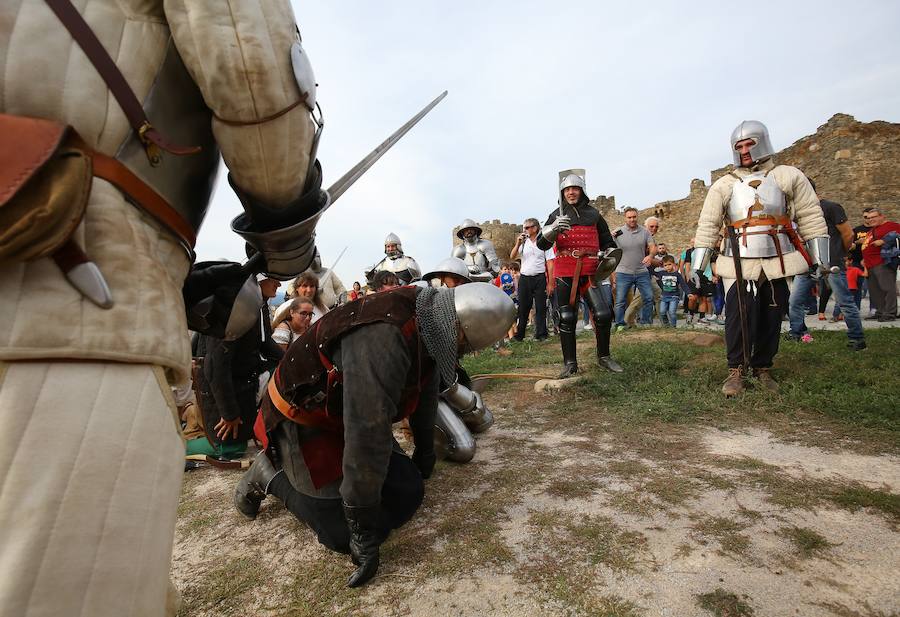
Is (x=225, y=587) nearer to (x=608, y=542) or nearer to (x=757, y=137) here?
(x=608, y=542)

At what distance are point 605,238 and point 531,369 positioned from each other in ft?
5.53

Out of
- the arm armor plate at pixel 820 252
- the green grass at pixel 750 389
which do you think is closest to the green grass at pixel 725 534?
the green grass at pixel 750 389

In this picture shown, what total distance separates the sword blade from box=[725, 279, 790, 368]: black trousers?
10.7 feet

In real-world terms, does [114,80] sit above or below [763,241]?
above

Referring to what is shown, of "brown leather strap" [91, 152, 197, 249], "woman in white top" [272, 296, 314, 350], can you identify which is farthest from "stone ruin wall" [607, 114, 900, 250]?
"brown leather strap" [91, 152, 197, 249]

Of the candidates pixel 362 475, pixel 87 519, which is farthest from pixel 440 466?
pixel 87 519

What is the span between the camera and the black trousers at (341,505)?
2162mm

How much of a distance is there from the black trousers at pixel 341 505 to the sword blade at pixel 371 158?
1.45 meters

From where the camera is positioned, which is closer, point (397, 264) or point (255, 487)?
point (255, 487)

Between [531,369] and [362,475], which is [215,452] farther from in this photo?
[531,369]

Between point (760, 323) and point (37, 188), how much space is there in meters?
4.58

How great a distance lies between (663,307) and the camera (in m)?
9.22

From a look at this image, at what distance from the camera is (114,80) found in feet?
2.81

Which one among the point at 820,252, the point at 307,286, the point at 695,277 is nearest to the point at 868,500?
the point at 820,252
